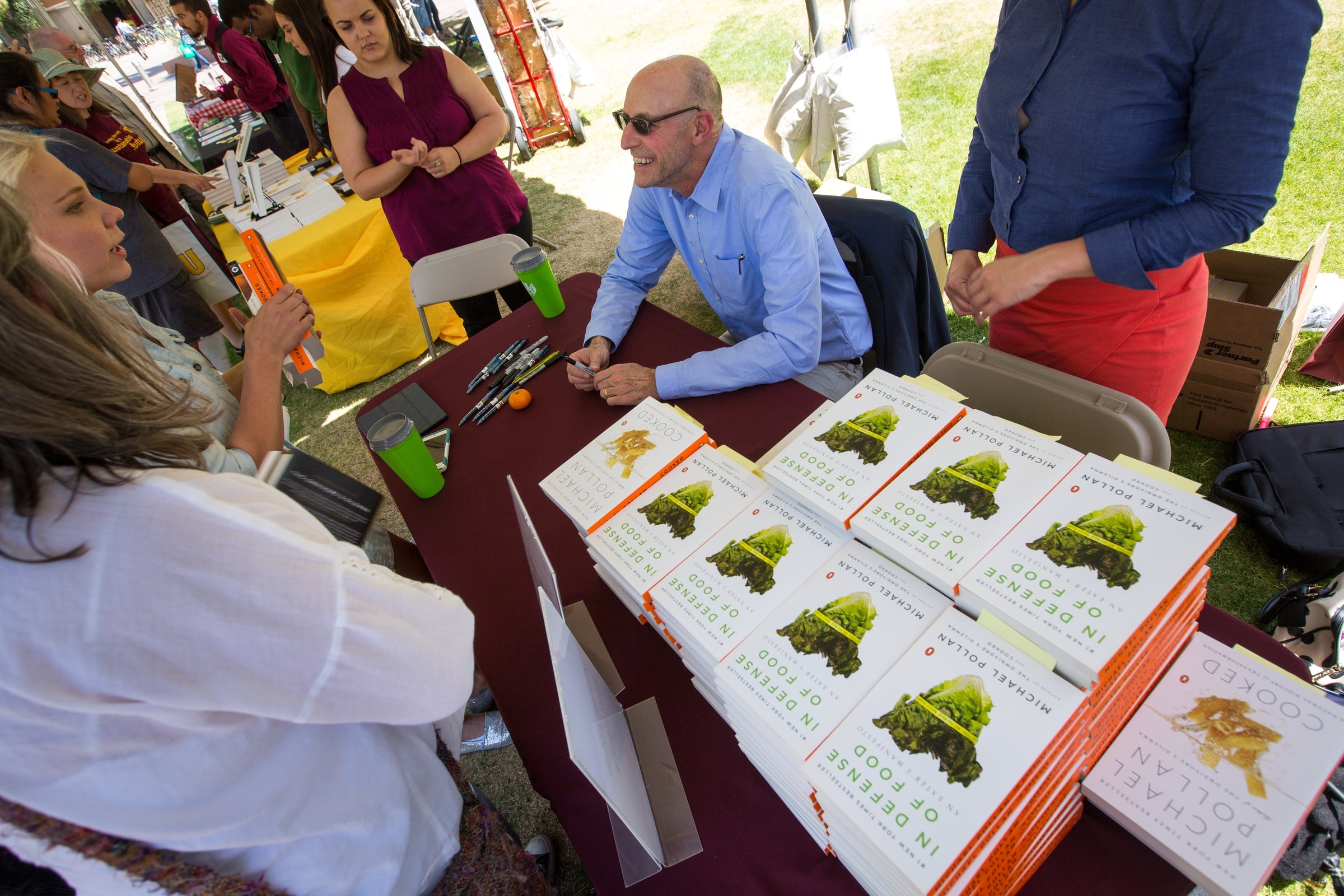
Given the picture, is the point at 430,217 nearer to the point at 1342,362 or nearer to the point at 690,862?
the point at 690,862

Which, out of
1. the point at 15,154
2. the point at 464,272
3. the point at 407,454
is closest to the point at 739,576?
the point at 407,454

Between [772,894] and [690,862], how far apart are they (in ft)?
0.42

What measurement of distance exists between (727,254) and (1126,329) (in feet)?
3.49

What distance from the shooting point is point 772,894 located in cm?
89

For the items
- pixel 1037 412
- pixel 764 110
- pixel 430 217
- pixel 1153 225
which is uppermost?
pixel 764 110

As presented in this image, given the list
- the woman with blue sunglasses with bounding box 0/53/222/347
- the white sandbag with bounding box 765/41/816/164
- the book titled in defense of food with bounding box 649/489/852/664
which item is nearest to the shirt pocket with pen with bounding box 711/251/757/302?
the book titled in defense of food with bounding box 649/489/852/664

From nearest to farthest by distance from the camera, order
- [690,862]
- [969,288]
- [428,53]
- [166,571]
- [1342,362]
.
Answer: [166,571], [690,862], [969,288], [1342,362], [428,53]

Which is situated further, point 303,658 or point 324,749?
point 324,749

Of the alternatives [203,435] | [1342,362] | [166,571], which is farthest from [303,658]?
[1342,362]

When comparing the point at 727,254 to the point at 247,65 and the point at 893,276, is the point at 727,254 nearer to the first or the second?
the point at 893,276

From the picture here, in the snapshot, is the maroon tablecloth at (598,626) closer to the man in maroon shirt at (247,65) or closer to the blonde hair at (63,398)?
the blonde hair at (63,398)

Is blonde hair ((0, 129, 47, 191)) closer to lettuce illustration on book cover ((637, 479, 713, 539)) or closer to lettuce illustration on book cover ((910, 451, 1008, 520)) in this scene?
lettuce illustration on book cover ((637, 479, 713, 539))

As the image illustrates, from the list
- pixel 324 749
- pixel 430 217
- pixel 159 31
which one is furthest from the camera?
pixel 159 31

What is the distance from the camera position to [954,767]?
712mm
